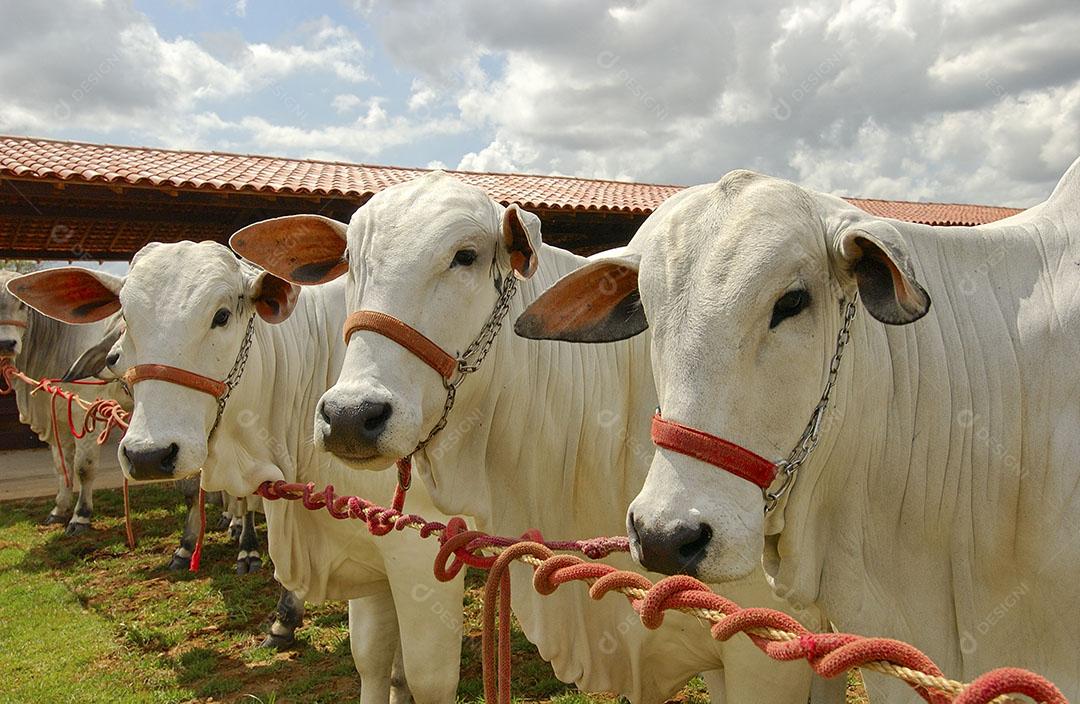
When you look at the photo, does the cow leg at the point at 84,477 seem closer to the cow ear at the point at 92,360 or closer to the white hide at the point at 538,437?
the cow ear at the point at 92,360

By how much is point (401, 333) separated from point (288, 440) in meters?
1.43

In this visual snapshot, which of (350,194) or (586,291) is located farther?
(350,194)

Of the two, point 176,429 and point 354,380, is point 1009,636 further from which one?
point 176,429

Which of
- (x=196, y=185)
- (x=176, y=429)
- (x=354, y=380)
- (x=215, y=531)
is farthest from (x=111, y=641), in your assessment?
(x=354, y=380)

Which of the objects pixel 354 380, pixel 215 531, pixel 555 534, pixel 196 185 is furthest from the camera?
pixel 215 531

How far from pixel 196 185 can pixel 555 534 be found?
658 cm

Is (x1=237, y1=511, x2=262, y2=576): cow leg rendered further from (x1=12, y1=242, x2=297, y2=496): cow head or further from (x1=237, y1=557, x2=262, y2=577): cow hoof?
(x1=12, y1=242, x2=297, y2=496): cow head

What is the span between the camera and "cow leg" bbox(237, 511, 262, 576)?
7047 mm

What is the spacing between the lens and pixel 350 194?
803 cm

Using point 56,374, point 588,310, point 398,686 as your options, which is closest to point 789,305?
point 588,310

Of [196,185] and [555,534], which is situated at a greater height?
[196,185]

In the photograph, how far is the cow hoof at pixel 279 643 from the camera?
5438 mm

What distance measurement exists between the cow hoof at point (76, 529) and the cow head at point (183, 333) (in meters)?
6.40

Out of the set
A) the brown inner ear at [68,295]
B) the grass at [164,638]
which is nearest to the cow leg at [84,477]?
the grass at [164,638]
